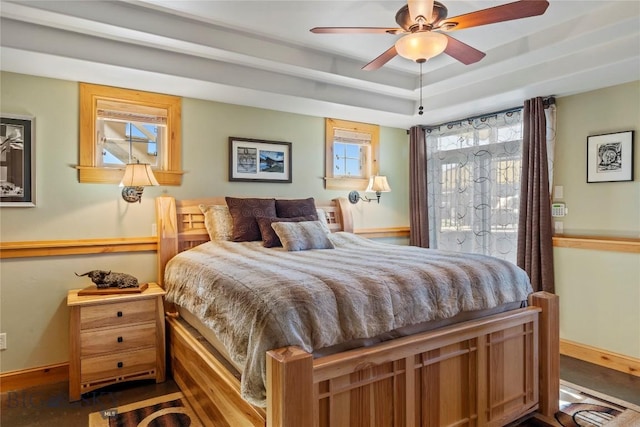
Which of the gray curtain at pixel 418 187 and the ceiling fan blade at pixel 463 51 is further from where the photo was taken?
the gray curtain at pixel 418 187

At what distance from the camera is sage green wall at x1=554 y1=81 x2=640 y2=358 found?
3117mm

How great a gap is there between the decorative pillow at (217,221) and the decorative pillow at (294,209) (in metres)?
0.47

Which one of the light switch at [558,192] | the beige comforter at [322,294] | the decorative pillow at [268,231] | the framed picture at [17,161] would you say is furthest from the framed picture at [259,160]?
the light switch at [558,192]

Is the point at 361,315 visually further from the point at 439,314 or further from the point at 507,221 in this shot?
Answer: the point at 507,221

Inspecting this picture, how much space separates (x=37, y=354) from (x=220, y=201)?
1.86 metres

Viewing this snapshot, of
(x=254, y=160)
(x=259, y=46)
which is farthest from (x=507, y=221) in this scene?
(x=259, y=46)

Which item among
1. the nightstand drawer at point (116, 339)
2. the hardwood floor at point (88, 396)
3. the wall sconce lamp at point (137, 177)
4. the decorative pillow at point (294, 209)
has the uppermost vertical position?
the wall sconce lamp at point (137, 177)

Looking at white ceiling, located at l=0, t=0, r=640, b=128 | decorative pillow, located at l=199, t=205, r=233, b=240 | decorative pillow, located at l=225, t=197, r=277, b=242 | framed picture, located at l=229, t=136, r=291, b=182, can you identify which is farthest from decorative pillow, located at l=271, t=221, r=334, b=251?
white ceiling, located at l=0, t=0, r=640, b=128

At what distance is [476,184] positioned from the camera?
4305 millimetres

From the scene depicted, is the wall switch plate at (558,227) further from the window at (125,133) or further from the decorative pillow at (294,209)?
the window at (125,133)

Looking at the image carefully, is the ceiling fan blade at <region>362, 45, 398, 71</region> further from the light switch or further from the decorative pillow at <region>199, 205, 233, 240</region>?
the light switch

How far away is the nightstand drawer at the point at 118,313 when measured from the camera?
2680mm

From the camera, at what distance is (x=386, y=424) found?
1.80 metres

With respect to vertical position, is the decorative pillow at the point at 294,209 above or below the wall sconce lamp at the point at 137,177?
below
